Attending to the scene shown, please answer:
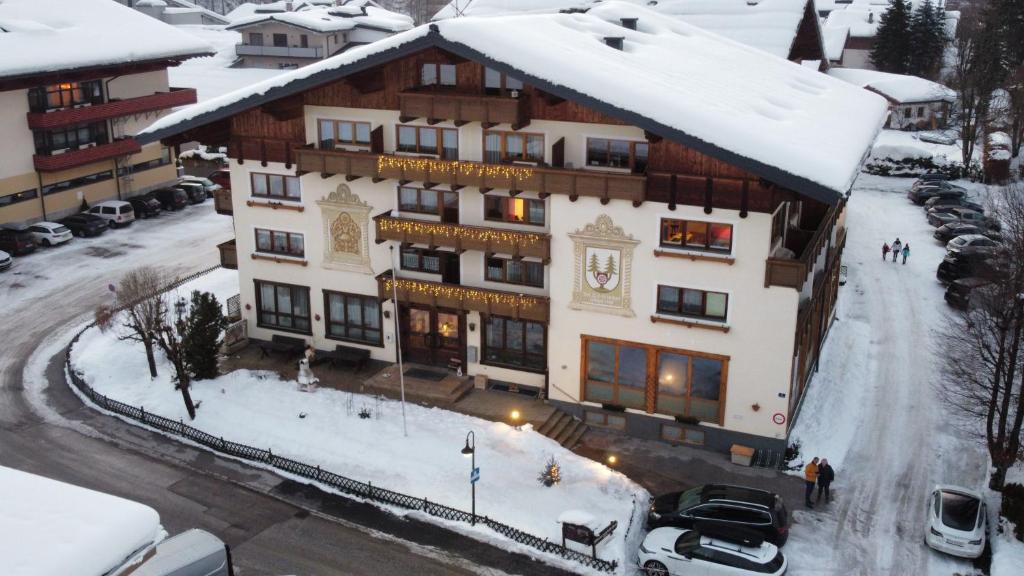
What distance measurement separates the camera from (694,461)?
32.9 m

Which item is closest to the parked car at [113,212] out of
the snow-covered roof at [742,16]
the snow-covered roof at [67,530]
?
the snow-covered roof at [742,16]

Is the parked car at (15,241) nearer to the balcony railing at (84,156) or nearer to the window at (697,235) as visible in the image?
the balcony railing at (84,156)

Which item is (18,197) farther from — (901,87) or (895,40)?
(895,40)

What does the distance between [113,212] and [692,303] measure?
138 ft

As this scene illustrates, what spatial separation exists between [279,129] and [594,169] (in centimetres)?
1259

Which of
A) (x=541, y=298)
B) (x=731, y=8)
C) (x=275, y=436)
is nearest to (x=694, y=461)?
(x=541, y=298)

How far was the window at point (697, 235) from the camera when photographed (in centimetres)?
3178

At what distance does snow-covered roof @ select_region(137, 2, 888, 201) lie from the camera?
2984 centimetres

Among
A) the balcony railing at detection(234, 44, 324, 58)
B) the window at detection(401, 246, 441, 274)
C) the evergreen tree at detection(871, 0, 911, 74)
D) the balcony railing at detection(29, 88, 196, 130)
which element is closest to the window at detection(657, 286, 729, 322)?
the window at detection(401, 246, 441, 274)

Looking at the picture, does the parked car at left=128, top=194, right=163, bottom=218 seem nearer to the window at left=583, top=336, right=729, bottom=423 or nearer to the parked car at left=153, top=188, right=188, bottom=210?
the parked car at left=153, top=188, right=188, bottom=210

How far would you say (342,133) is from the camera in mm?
36969

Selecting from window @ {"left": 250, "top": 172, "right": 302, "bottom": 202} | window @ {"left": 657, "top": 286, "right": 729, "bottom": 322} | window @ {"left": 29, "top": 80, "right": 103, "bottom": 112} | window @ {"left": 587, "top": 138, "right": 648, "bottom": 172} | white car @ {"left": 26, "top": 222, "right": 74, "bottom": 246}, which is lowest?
white car @ {"left": 26, "top": 222, "right": 74, "bottom": 246}

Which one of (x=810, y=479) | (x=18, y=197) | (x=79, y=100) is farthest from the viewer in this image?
(x=79, y=100)

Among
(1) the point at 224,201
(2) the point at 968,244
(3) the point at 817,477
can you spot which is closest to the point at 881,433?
(3) the point at 817,477
